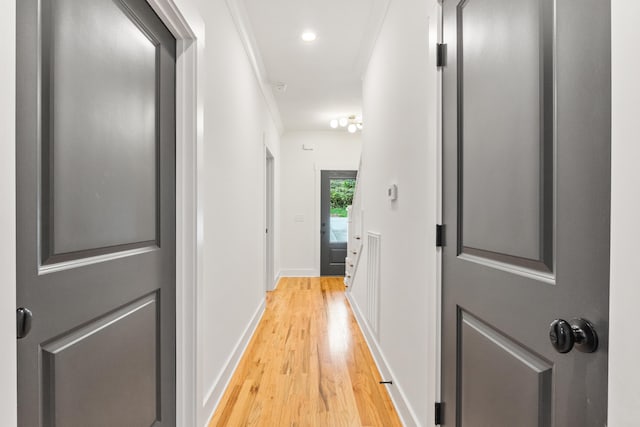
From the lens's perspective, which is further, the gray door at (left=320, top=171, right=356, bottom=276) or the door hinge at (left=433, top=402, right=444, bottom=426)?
the gray door at (left=320, top=171, right=356, bottom=276)

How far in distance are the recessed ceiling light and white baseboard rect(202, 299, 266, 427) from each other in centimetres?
251

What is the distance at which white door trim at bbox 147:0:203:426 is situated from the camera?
58.9 inches

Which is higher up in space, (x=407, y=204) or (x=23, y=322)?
(x=407, y=204)

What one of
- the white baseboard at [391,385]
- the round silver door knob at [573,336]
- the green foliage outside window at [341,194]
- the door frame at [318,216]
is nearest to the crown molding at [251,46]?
the door frame at [318,216]

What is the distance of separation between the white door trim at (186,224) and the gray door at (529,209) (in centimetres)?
107

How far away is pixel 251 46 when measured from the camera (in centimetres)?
296

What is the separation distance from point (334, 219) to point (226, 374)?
14.2 ft

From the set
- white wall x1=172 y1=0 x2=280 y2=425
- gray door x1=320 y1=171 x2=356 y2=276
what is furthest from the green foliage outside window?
white wall x1=172 y1=0 x2=280 y2=425

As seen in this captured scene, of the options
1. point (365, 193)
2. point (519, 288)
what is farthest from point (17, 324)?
point (365, 193)

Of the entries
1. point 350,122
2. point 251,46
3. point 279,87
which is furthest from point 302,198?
point 251,46

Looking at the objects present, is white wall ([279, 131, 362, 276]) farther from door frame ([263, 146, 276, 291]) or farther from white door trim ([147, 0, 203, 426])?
white door trim ([147, 0, 203, 426])

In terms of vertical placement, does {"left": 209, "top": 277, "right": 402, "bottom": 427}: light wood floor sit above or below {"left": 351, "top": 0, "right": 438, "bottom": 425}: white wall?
below

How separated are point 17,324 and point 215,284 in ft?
4.13

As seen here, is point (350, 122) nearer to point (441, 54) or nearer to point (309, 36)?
point (309, 36)
